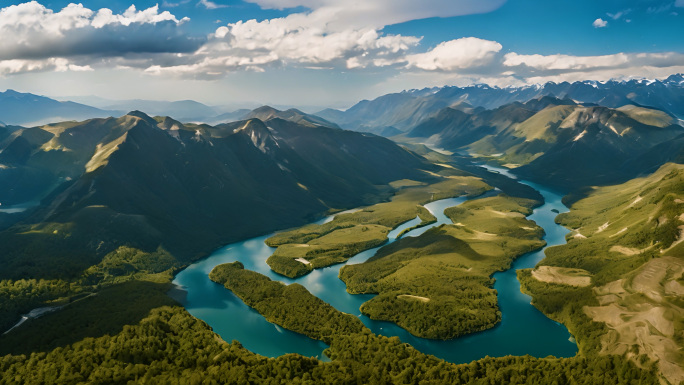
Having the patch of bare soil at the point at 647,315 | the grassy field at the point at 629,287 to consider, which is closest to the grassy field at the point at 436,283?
the grassy field at the point at 629,287

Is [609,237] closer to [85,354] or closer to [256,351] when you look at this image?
[256,351]

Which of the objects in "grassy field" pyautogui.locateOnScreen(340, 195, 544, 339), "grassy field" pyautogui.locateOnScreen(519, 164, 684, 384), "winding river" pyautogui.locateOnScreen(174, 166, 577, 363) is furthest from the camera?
"grassy field" pyautogui.locateOnScreen(340, 195, 544, 339)

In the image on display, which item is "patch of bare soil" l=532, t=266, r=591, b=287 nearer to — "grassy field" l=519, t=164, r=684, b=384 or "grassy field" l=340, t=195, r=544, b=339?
"grassy field" l=519, t=164, r=684, b=384

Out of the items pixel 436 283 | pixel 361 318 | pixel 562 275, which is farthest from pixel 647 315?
pixel 361 318

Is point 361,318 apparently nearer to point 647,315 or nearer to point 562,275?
point 562,275

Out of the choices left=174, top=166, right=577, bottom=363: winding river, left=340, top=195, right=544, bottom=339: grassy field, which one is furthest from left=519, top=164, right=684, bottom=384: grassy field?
left=340, top=195, right=544, bottom=339: grassy field

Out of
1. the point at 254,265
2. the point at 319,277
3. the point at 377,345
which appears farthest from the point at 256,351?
the point at 254,265
